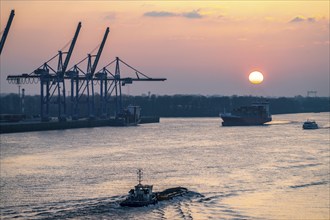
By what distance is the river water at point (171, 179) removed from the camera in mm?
27891

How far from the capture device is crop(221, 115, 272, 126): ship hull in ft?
357

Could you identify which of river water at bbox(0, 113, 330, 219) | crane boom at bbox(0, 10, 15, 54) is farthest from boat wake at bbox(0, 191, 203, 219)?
crane boom at bbox(0, 10, 15, 54)

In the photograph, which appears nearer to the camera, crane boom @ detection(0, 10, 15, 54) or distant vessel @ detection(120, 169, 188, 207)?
distant vessel @ detection(120, 169, 188, 207)

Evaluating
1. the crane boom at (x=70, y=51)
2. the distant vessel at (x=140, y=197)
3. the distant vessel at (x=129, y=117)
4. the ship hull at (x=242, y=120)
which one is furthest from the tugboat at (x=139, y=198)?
the ship hull at (x=242, y=120)

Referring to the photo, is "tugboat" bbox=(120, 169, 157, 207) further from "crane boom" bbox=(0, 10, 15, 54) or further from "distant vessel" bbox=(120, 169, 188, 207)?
"crane boom" bbox=(0, 10, 15, 54)

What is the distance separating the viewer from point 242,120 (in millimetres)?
112250

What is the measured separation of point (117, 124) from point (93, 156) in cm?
5661

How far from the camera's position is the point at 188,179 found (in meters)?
37.1

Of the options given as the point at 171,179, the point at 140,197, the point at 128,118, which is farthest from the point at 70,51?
the point at 140,197

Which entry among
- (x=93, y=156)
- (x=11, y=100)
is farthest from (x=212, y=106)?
(x=93, y=156)

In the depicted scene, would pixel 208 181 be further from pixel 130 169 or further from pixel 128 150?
pixel 128 150

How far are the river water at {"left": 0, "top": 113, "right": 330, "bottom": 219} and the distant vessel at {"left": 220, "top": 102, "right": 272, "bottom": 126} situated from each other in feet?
149

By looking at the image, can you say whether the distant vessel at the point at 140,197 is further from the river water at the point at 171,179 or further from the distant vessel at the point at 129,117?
the distant vessel at the point at 129,117

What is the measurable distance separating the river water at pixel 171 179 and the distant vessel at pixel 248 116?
1787 inches
